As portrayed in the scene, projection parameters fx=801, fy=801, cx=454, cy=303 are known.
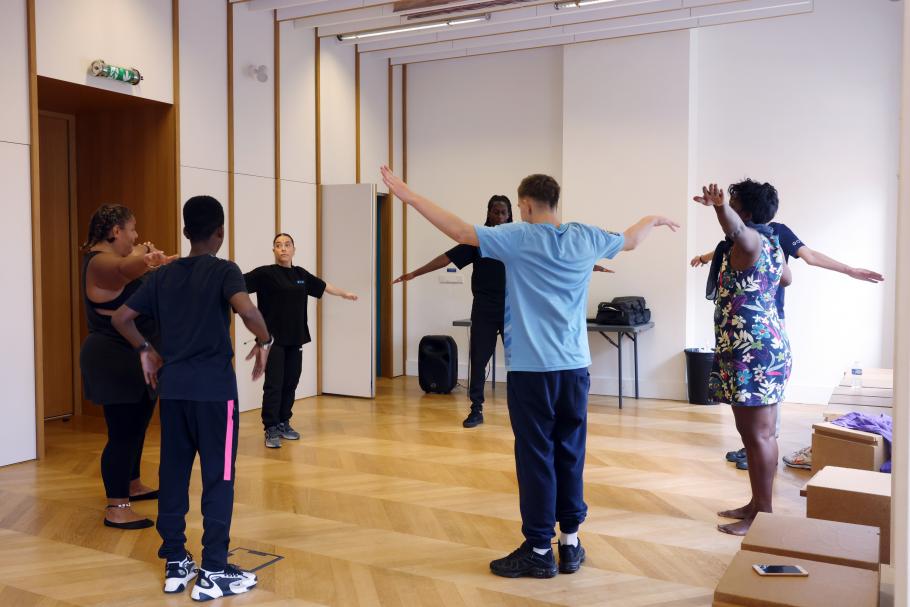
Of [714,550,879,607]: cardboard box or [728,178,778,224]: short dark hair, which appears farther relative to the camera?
[728,178,778,224]: short dark hair

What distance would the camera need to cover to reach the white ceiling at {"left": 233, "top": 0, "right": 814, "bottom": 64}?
23.2ft

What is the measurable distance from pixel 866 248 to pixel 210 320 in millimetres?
6401

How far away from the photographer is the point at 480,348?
21.6ft

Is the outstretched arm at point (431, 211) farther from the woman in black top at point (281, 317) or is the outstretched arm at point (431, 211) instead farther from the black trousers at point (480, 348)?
the black trousers at point (480, 348)

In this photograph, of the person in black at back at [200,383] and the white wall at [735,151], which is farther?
the white wall at [735,151]

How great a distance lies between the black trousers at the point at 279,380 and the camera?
5.76m

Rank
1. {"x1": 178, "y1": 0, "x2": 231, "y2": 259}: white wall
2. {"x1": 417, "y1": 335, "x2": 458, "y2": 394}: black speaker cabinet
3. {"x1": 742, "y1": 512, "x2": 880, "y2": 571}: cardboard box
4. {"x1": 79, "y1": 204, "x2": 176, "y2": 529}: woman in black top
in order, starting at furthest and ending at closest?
{"x1": 417, "y1": 335, "x2": 458, "y2": 394}: black speaker cabinet, {"x1": 178, "y1": 0, "x2": 231, "y2": 259}: white wall, {"x1": 79, "y1": 204, "x2": 176, "y2": 529}: woman in black top, {"x1": 742, "y1": 512, "x2": 880, "y2": 571}: cardboard box

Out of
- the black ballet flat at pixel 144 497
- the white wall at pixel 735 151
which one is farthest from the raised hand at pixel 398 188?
the white wall at pixel 735 151

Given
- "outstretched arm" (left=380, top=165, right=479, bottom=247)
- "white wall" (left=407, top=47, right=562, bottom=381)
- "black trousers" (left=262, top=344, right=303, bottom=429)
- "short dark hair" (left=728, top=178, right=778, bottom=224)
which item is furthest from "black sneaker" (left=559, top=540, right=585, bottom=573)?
"white wall" (left=407, top=47, right=562, bottom=381)

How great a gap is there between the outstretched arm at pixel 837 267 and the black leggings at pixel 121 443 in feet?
12.8

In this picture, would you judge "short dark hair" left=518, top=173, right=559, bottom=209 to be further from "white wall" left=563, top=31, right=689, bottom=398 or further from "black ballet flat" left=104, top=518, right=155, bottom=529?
"white wall" left=563, top=31, right=689, bottom=398

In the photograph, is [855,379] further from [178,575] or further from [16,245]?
[16,245]

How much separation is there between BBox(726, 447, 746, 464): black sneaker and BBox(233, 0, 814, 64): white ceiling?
3.85 m

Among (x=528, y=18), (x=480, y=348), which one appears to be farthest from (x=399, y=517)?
(x=528, y=18)
